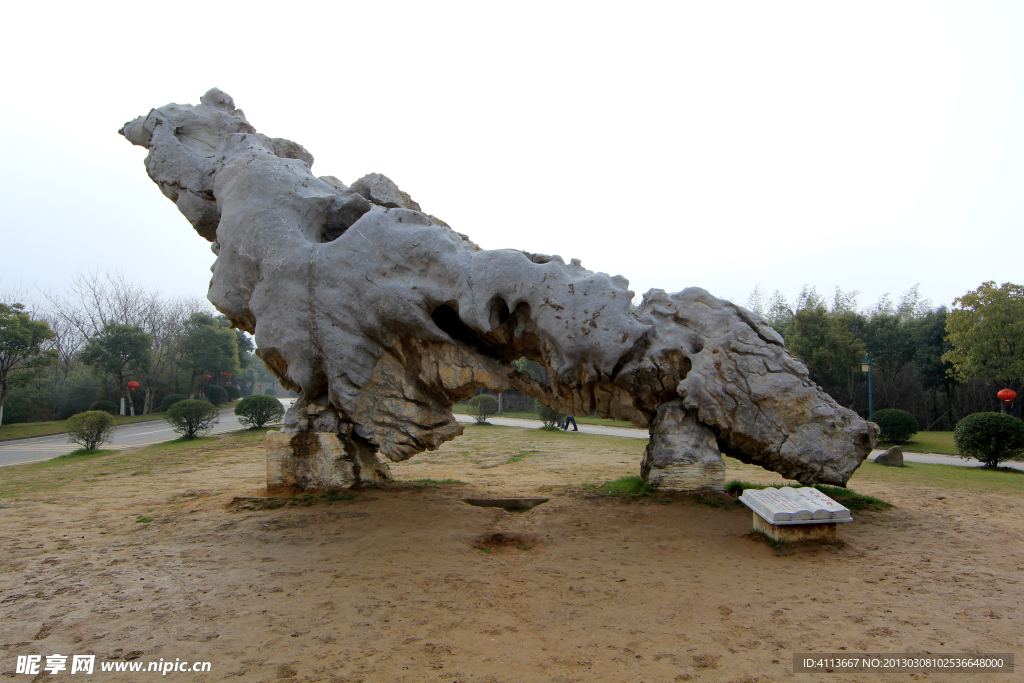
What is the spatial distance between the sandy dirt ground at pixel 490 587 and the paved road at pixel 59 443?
10.9 meters

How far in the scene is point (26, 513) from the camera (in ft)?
24.0

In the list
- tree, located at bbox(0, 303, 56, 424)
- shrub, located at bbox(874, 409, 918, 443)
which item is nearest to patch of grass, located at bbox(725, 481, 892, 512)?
shrub, located at bbox(874, 409, 918, 443)

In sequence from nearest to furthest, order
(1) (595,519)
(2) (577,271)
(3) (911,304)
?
(1) (595,519), (2) (577,271), (3) (911,304)

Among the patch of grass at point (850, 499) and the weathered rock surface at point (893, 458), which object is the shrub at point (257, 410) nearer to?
the patch of grass at point (850, 499)

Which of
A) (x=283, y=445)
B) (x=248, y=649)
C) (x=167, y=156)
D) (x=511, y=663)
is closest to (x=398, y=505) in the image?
(x=283, y=445)

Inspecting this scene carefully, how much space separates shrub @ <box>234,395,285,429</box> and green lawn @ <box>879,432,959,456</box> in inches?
834

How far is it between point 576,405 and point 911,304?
4169 centimetres

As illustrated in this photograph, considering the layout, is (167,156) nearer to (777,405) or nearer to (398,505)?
(398,505)

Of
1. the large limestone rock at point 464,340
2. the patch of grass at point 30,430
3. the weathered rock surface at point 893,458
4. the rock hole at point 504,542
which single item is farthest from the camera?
the patch of grass at point 30,430

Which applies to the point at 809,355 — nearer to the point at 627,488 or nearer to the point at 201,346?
the point at 627,488

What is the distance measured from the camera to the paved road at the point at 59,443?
1606cm

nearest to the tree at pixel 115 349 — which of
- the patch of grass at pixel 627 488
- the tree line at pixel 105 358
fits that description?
the tree line at pixel 105 358

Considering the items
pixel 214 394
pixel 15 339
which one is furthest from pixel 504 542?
pixel 214 394

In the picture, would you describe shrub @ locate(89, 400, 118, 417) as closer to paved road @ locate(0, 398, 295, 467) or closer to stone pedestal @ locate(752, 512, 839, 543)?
paved road @ locate(0, 398, 295, 467)
